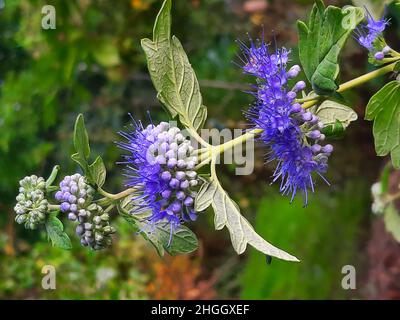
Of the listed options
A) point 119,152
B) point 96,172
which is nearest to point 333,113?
point 96,172

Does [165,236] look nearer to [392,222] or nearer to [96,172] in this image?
[96,172]

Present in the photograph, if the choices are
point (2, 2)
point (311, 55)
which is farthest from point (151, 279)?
point (311, 55)

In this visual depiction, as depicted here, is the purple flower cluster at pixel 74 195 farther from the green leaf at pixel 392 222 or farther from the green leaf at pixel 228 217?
the green leaf at pixel 392 222

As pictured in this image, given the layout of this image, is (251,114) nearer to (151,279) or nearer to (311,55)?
(311,55)

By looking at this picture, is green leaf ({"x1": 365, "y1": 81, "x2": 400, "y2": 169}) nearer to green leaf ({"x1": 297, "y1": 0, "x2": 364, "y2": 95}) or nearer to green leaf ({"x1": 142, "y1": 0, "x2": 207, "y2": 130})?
green leaf ({"x1": 297, "y1": 0, "x2": 364, "y2": 95})

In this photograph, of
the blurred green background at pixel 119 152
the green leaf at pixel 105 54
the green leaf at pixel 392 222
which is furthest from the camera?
the blurred green background at pixel 119 152

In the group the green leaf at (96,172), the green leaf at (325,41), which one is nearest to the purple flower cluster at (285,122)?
the green leaf at (325,41)

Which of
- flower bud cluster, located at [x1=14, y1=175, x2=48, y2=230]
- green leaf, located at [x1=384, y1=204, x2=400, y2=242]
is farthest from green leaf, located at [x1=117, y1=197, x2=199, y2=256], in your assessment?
green leaf, located at [x1=384, y1=204, x2=400, y2=242]
